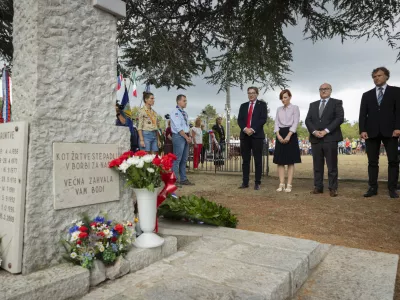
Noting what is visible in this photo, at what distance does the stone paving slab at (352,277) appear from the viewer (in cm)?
211

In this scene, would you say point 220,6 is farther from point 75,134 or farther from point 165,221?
point 75,134

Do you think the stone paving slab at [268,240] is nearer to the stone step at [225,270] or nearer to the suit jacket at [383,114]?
the stone step at [225,270]

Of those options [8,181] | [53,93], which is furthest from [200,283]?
[53,93]

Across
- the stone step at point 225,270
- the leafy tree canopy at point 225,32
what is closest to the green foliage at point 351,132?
the leafy tree canopy at point 225,32

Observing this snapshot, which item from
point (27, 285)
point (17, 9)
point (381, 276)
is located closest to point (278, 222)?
point (381, 276)

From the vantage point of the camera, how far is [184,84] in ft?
24.8

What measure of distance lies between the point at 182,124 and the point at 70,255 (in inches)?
188

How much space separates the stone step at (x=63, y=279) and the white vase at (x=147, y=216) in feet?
0.38

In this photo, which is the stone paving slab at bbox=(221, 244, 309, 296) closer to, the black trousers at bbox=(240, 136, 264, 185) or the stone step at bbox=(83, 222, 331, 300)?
the stone step at bbox=(83, 222, 331, 300)

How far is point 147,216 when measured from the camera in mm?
2400

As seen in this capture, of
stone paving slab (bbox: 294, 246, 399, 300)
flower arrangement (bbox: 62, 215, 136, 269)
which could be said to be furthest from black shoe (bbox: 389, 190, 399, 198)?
flower arrangement (bbox: 62, 215, 136, 269)

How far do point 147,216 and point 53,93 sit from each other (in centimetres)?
109

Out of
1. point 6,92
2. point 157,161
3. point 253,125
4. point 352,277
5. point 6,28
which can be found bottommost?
point 352,277

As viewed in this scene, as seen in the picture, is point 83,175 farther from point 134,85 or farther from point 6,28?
point 6,28
